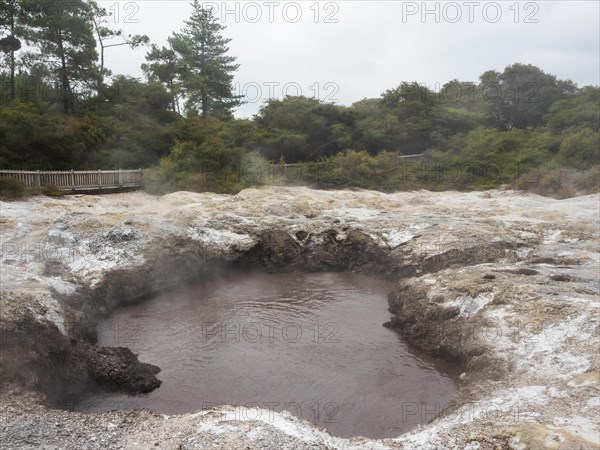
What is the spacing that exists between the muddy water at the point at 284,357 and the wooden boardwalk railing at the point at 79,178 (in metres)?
8.32

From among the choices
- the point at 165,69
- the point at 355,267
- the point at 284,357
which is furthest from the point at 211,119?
the point at 284,357

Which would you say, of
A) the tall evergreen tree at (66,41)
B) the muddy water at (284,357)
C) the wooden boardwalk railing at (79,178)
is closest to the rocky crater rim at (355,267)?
the muddy water at (284,357)

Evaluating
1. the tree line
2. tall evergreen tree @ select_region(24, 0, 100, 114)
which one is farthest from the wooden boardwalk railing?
tall evergreen tree @ select_region(24, 0, 100, 114)

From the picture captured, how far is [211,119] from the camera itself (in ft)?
91.1

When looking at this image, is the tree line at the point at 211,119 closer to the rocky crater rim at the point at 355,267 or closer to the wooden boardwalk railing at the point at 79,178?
the wooden boardwalk railing at the point at 79,178

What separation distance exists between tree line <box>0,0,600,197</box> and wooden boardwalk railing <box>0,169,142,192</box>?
104cm

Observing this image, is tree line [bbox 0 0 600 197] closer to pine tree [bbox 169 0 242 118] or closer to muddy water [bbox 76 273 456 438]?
pine tree [bbox 169 0 242 118]

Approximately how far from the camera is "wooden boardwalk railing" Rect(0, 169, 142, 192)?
684 inches

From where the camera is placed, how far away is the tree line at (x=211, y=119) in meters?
21.4

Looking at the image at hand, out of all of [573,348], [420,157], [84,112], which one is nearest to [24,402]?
[573,348]

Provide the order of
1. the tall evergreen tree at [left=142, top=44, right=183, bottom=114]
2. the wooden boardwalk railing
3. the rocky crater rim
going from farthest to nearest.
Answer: the tall evergreen tree at [left=142, top=44, right=183, bottom=114], the wooden boardwalk railing, the rocky crater rim

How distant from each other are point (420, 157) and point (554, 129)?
8823 mm

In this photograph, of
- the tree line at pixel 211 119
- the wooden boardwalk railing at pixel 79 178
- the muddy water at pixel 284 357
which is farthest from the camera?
the tree line at pixel 211 119

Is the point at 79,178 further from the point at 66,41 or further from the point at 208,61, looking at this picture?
the point at 208,61
